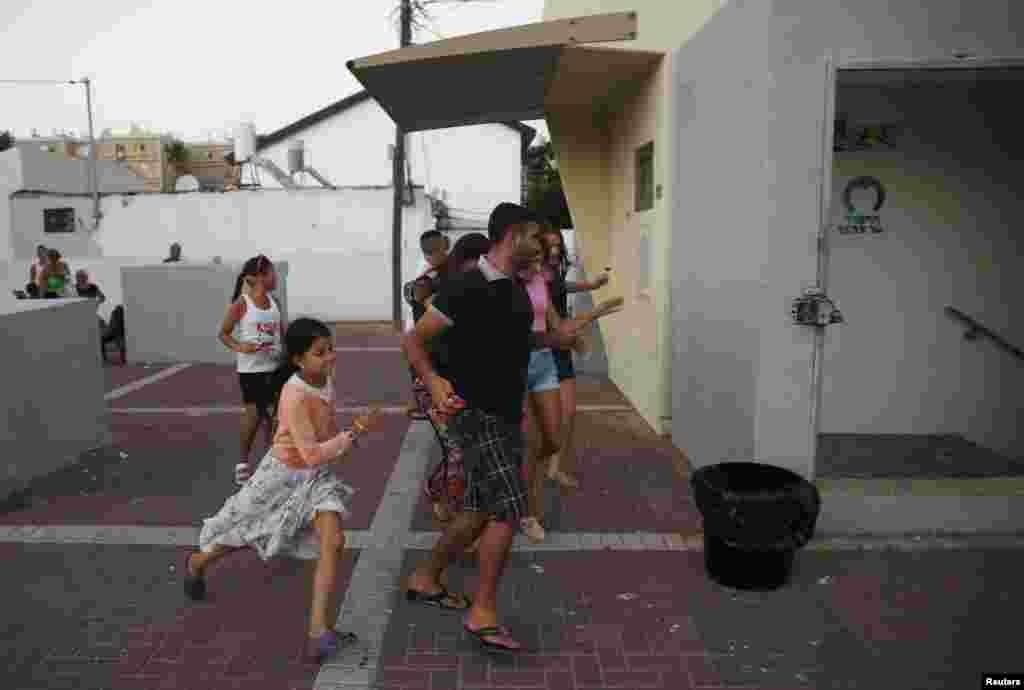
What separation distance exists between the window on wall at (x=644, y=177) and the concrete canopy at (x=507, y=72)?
2.20ft

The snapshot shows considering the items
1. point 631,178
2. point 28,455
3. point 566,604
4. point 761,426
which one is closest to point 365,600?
point 566,604

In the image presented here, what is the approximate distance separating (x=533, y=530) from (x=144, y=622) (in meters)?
2.08

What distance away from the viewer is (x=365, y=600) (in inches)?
153

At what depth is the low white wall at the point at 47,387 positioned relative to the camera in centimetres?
536

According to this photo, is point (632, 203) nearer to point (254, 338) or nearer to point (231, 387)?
point (254, 338)

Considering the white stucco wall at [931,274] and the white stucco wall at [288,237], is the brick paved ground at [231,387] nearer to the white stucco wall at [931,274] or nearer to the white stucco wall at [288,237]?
the white stucco wall at [931,274]

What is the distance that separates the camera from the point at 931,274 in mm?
6043

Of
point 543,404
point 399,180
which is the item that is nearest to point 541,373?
point 543,404

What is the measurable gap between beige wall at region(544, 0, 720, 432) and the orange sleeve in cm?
386

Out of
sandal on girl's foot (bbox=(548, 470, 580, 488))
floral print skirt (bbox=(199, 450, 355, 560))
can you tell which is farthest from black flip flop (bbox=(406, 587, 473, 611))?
sandal on girl's foot (bbox=(548, 470, 580, 488))

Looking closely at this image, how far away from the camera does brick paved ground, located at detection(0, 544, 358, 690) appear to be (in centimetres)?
324

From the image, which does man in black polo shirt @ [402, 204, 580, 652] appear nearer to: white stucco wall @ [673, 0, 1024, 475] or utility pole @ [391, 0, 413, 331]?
white stucco wall @ [673, 0, 1024, 475]

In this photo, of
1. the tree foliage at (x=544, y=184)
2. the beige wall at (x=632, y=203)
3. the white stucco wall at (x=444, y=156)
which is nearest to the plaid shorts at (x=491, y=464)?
the beige wall at (x=632, y=203)

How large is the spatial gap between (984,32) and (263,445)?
5.96m
